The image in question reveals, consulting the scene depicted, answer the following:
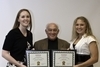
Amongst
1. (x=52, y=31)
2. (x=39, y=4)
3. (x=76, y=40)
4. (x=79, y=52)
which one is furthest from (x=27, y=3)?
(x=79, y=52)

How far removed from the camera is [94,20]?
2.55 m

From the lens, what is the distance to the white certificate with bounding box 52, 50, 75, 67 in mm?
1884

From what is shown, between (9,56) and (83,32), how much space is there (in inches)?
34.4

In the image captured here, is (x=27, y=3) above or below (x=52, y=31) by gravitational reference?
above

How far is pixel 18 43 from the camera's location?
191 cm

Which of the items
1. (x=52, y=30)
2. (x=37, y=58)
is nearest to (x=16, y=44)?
(x=37, y=58)

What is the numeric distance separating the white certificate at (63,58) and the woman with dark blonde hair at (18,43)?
339mm

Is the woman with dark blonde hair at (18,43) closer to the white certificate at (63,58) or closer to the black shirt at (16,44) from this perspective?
the black shirt at (16,44)

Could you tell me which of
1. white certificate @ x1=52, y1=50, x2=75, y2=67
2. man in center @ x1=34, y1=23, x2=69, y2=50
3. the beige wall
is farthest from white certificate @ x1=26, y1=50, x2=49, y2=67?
the beige wall

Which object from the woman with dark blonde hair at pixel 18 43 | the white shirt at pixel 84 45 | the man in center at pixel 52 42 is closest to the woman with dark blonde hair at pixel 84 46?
the white shirt at pixel 84 45

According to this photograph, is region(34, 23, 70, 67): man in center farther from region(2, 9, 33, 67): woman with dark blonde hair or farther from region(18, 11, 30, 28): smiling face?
region(18, 11, 30, 28): smiling face

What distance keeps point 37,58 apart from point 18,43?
266 mm

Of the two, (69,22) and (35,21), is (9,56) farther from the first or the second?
(69,22)

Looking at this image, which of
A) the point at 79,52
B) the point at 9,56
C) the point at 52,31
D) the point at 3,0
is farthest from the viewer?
the point at 3,0
